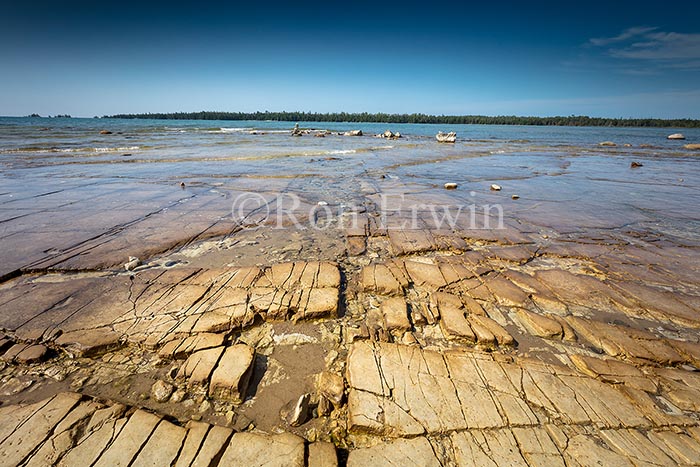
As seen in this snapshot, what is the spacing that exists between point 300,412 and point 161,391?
1.09 meters

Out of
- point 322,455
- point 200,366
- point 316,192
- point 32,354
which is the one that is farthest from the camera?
point 316,192

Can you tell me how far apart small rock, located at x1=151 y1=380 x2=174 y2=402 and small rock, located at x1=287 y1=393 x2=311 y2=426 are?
95cm

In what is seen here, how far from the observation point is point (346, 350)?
101 inches

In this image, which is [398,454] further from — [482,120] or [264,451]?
[482,120]

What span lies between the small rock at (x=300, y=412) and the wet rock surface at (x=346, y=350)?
0.01 m

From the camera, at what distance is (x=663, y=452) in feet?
5.73

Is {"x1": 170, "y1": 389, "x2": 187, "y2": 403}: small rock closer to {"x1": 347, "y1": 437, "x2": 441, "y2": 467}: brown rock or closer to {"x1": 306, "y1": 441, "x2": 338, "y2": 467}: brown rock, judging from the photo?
{"x1": 306, "y1": 441, "x2": 338, "y2": 467}: brown rock

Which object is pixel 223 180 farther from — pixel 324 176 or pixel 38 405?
pixel 38 405

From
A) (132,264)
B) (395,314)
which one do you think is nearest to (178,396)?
(395,314)

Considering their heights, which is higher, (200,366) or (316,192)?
(316,192)

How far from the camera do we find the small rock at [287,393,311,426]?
196cm

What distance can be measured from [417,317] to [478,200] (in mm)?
5964

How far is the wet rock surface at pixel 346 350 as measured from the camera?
1769mm

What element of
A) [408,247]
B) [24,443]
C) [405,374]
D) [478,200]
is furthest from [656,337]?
[478,200]
